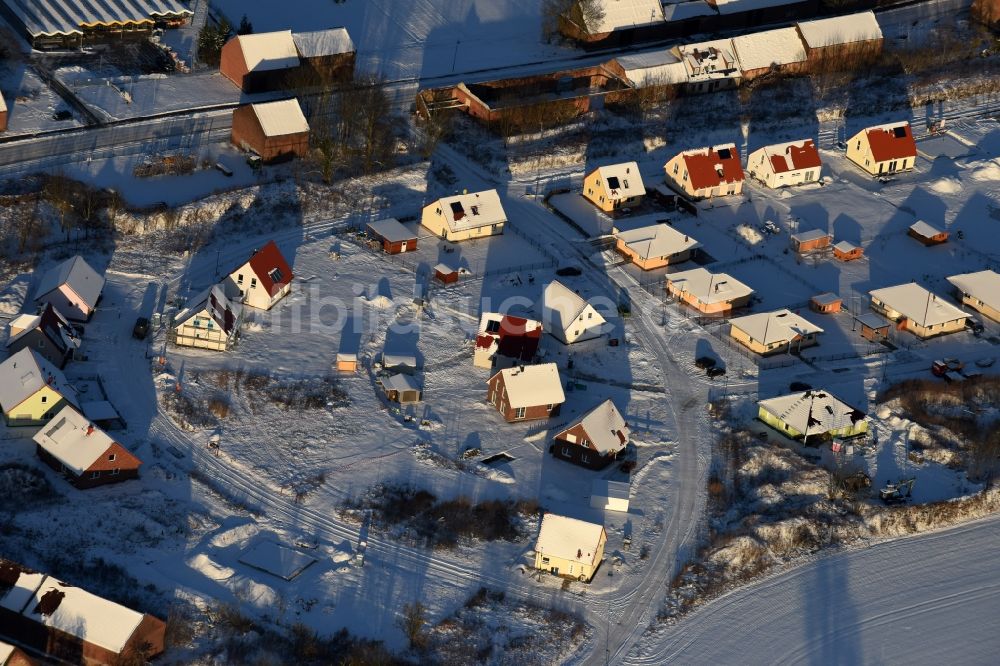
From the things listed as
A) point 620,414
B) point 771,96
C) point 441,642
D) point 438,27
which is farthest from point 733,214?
point 441,642

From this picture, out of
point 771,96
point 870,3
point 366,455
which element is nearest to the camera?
point 366,455

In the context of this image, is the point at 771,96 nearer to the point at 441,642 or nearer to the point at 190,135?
the point at 190,135

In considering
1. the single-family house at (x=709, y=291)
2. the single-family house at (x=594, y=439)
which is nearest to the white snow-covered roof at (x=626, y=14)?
the single-family house at (x=709, y=291)

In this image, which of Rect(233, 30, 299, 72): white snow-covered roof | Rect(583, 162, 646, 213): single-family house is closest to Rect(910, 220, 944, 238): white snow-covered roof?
Rect(583, 162, 646, 213): single-family house

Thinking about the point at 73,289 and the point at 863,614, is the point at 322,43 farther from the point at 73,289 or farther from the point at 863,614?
the point at 863,614

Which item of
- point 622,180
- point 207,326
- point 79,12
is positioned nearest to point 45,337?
point 207,326
